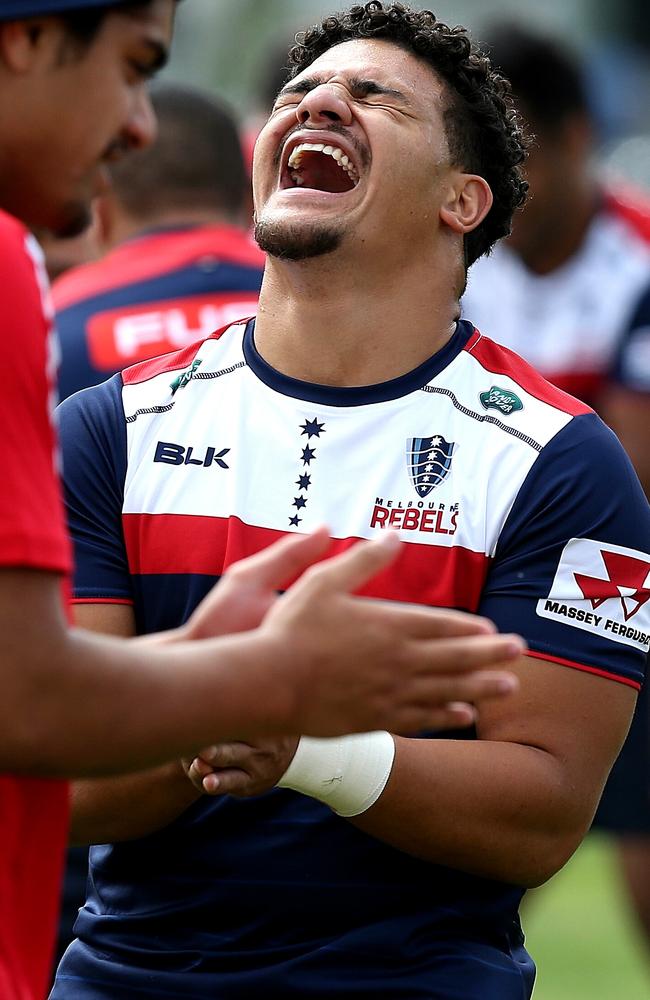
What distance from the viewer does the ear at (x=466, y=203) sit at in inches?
132

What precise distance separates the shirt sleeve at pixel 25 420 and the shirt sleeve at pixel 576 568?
1264 mm

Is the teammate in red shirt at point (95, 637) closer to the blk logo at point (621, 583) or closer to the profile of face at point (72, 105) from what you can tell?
the profile of face at point (72, 105)

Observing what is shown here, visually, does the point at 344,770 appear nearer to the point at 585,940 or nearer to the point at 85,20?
the point at 85,20

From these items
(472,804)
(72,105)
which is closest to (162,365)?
(472,804)

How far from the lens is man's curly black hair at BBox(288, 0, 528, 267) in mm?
3402

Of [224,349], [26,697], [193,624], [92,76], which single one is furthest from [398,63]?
[26,697]

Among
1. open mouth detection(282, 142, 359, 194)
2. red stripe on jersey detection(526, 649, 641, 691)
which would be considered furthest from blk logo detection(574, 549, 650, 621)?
open mouth detection(282, 142, 359, 194)

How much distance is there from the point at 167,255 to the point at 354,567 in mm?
3225

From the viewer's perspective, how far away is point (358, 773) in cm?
276

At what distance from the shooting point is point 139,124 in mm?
2131

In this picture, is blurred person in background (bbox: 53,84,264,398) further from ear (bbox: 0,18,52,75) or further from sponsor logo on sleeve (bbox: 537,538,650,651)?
ear (bbox: 0,18,52,75)

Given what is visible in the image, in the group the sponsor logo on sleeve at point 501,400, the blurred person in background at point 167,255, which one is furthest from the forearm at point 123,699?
the blurred person in background at point 167,255

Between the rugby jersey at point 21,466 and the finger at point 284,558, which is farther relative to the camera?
the finger at point 284,558

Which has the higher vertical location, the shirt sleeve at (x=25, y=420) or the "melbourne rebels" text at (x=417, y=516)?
the shirt sleeve at (x=25, y=420)
